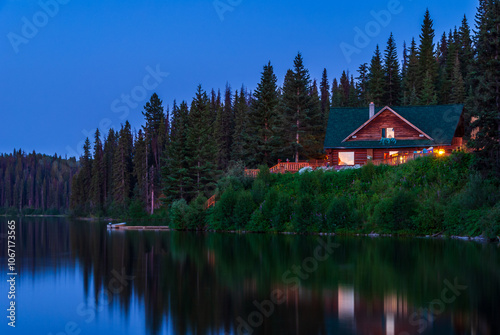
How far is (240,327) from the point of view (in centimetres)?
1162

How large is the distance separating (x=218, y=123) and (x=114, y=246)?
54.4m

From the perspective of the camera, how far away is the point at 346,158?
174ft

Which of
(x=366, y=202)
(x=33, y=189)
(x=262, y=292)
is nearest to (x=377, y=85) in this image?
(x=366, y=202)

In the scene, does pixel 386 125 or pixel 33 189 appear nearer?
pixel 386 125

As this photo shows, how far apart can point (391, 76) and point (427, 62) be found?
10.4 metres

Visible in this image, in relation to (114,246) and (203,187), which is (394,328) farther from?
(203,187)

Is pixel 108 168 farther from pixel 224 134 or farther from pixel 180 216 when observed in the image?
pixel 180 216

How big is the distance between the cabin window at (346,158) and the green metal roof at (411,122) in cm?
115

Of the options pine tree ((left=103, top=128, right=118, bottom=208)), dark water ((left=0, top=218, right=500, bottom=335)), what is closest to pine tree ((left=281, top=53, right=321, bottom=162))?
dark water ((left=0, top=218, right=500, bottom=335))

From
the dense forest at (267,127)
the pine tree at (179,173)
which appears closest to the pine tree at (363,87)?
the dense forest at (267,127)

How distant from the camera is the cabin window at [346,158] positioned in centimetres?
5281

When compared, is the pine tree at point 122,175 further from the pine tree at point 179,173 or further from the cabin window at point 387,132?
the cabin window at point 387,132

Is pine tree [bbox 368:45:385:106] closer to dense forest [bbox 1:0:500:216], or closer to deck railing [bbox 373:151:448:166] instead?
dense forest [bbox 1:0:500:216]

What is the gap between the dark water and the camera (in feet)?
39.3
